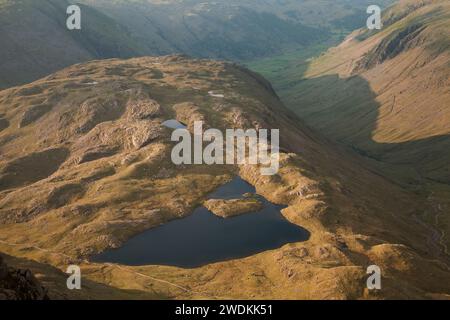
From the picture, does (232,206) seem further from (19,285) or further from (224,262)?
(19,285)

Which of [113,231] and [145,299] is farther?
[113,231]

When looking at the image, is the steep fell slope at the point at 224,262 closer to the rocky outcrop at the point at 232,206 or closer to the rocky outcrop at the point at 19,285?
the rocky outcrop at the point at 232,206

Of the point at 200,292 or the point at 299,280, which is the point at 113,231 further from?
the point at 299,280

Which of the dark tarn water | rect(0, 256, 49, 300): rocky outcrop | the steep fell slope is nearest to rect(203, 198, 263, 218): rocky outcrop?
the dark tarn water

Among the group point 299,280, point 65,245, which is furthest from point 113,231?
point 299,280

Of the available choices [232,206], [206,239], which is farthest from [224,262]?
[232,206]
